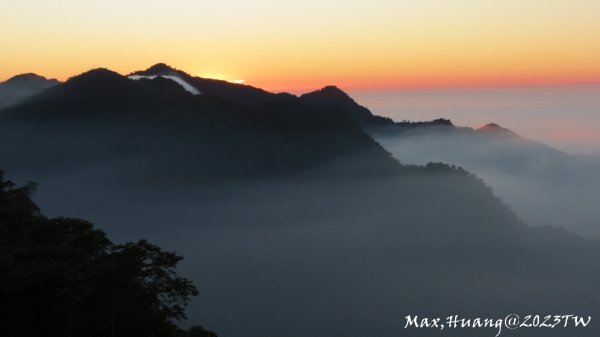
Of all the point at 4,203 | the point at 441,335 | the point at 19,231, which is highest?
the point at 4,203

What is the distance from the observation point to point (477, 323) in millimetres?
190375

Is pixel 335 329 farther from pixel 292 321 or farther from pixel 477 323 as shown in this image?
pixel 477 323

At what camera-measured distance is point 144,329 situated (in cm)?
3328

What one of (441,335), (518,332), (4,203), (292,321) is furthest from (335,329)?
(4,203)

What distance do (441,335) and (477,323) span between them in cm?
1716

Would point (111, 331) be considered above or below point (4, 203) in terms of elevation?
below

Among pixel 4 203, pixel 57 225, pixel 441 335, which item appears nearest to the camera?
pixel 57 225

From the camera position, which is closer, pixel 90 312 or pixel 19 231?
pixel 90 312

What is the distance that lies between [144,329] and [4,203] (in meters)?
21.7

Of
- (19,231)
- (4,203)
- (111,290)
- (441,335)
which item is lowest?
(441,335)

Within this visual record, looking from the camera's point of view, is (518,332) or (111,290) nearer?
(111,290)

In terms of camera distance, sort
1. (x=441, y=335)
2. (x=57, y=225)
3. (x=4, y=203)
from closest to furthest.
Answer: (x=57, y=225)
(x=4, y=203)
(x=441, y=335)

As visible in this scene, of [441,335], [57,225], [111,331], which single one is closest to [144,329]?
[111,331]

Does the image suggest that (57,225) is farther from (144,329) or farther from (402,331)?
(402,331)
